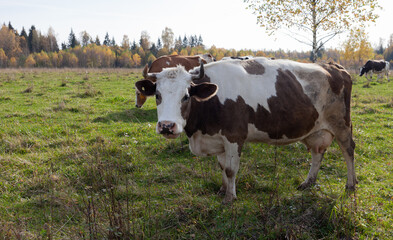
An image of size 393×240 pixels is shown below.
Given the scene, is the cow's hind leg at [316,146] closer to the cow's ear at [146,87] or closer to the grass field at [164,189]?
the grass field at [164,189]

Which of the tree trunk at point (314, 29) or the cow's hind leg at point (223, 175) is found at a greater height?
the tree trunk at point (314, 29)

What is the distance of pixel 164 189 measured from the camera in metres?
4.99

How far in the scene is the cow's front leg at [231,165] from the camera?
4387 mm

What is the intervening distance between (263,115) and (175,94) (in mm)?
1448

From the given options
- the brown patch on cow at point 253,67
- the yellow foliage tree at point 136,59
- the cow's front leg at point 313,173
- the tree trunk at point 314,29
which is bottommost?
the cow's front leg at point 313,173

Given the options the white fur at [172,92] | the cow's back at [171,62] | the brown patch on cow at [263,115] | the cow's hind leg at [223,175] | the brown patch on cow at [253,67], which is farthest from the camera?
the cow's back at [171,62]

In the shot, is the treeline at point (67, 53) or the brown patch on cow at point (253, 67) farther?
the treeline at point (67, 53)

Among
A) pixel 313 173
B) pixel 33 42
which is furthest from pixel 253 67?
pixel 33 42

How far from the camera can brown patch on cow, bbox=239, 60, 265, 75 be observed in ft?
15.3

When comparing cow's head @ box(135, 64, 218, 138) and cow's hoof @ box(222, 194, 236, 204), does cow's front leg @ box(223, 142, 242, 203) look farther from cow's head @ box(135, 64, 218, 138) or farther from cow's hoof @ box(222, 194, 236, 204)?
cow's head @ box(135, 64, 218, 138)

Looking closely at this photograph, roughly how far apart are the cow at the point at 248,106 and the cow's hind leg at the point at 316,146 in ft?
0.05

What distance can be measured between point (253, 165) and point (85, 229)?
3476 millimetres

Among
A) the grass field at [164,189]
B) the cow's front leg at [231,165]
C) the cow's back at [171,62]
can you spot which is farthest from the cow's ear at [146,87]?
the cow's back at [171,62]

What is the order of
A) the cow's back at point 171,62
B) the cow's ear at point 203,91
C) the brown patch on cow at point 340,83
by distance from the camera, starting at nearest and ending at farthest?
the cow's ear at point 203,91, the brown patch on cow at point 340,83, the cow's back at point 171,62
